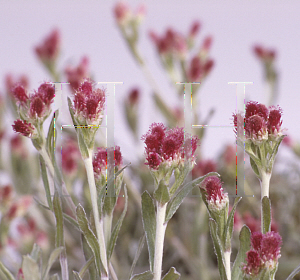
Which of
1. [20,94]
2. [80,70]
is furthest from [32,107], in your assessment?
[80,70]

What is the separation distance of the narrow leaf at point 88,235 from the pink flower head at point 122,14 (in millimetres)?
983

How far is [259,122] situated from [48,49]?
2.49ft

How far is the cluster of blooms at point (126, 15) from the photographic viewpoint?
1.30m

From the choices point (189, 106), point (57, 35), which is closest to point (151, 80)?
point (57, 35)

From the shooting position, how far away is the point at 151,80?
1.27 metres

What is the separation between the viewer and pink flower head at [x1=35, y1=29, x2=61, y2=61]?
1043 mm

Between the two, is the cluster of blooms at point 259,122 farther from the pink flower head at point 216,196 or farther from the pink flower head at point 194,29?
the pink flower head at point 194,29

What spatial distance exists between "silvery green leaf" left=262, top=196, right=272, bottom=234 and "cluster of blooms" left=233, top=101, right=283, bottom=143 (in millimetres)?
63

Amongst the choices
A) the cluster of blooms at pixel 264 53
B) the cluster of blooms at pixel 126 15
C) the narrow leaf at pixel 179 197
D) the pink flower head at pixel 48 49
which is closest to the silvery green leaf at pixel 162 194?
the narrow leaf at pixel 179 197

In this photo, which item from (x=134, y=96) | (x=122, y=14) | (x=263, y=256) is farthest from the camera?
(x=122, y=14)

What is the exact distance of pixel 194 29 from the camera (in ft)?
4.39

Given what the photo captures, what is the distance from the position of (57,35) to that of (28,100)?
2.47 ft

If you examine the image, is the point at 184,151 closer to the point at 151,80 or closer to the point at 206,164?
the point at 206,164

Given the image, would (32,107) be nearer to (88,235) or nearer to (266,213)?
(88,235)
